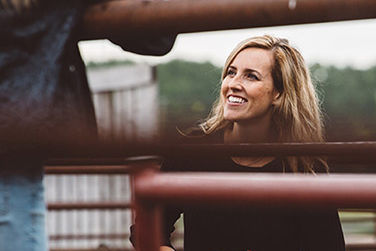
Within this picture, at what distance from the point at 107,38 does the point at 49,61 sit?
129 millimetres

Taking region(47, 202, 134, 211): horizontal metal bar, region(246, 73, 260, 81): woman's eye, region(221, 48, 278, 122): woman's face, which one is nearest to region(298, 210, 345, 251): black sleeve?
region(221, 48, 278, 122): woman's face

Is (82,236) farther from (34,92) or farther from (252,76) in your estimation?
(34,92)

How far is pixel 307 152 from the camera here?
112 centimetres

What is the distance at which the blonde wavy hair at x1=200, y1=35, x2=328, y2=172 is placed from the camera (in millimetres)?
1878

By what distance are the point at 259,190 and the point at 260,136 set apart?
3.83 feet

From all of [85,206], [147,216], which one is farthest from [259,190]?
[85,206]

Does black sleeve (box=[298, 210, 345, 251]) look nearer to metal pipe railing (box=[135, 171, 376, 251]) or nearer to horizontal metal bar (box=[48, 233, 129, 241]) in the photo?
metal pipe railing (box=[135, 171, 376, 251])

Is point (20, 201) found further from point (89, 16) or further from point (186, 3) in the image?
point (186, 3)

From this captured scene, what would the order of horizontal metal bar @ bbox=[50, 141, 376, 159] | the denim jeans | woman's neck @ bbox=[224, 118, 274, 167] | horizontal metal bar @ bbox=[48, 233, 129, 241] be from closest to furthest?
1. horizontal metal bar @ bbox=[50, 141, 376, 159]
2. the denim jeans
3. woman's neck @ bbox=[224, 118, 274, 167]
4. horizontal metal bar @ bbox=[48, 233, 129, 241]

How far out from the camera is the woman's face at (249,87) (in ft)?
5.85

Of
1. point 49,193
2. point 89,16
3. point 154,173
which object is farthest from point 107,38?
point 49,193

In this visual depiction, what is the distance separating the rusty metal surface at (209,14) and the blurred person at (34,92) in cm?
3

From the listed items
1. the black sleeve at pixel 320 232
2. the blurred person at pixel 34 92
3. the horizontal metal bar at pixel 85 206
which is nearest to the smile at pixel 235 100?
the black sleeve at pixel 320 232

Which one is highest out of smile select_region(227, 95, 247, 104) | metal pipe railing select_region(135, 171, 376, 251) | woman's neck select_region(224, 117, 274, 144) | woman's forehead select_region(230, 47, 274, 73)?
woman's forehead select_region(230, 47, 274, 73)
